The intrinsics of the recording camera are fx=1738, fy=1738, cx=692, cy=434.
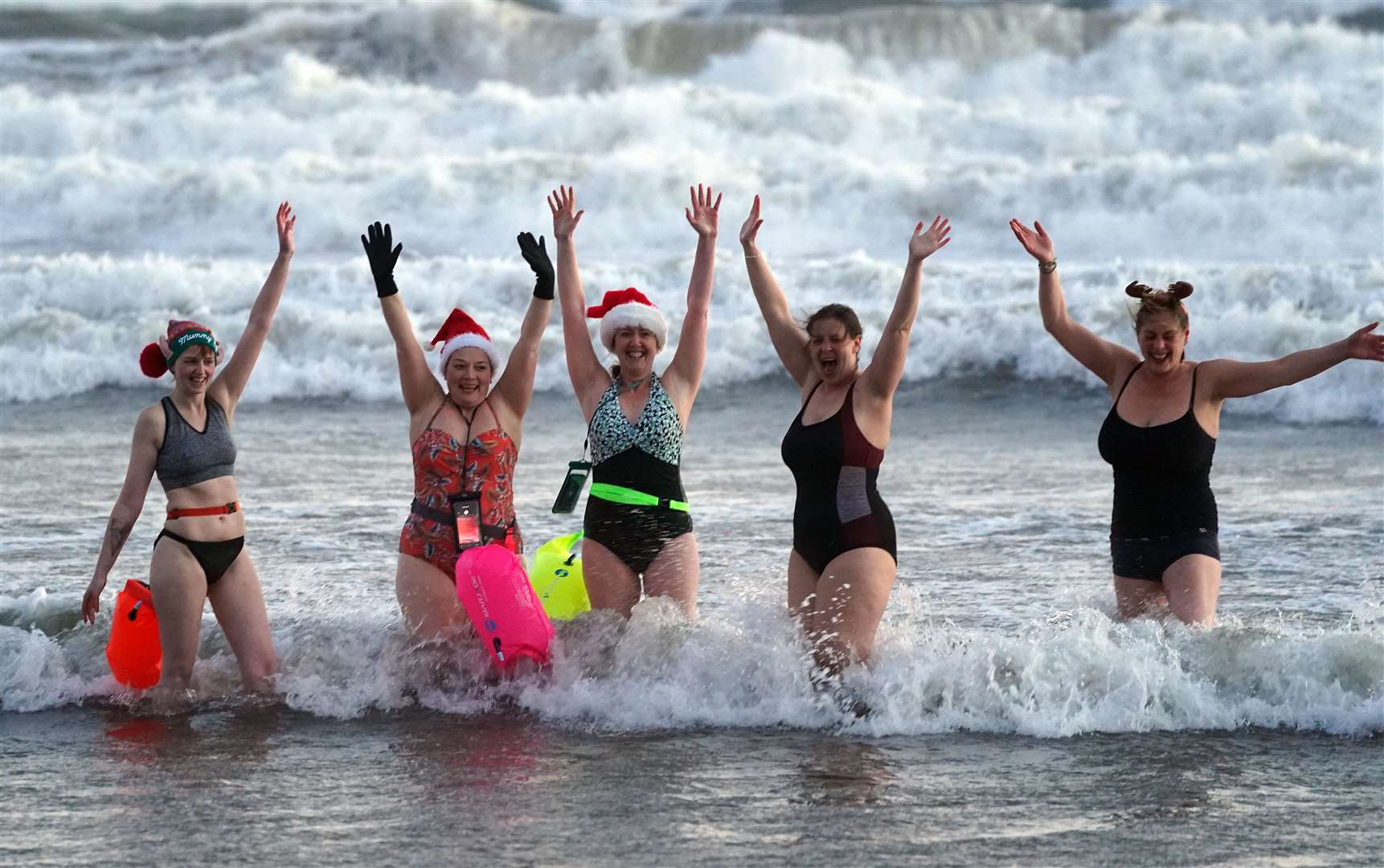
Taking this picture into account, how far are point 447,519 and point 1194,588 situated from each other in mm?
2755

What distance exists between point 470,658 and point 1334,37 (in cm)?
3137

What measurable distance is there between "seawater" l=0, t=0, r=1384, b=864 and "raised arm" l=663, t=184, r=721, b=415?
2.80 ft

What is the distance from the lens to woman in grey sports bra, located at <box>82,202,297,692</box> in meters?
6.42

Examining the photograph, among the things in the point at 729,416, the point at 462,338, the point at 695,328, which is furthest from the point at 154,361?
the point at 729,416

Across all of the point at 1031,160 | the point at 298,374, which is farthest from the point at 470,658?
the point at 1031,160

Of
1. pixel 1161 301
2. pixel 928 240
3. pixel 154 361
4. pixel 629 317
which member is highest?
pixel 928 240

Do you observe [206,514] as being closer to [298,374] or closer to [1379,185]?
[298,374]

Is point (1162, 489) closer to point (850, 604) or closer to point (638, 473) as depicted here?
point (850, 604)

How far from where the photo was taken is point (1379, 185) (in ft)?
78.7

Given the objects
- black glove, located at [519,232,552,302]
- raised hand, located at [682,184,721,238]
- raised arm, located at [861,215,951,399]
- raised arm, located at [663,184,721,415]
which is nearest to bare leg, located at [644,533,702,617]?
raised arm, located at [663,184,721,415]

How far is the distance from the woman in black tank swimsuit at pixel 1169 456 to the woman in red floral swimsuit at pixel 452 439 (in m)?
2.11

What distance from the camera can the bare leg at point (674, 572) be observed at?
651cm

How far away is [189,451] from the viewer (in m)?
6.42

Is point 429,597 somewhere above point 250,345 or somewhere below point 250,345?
below
